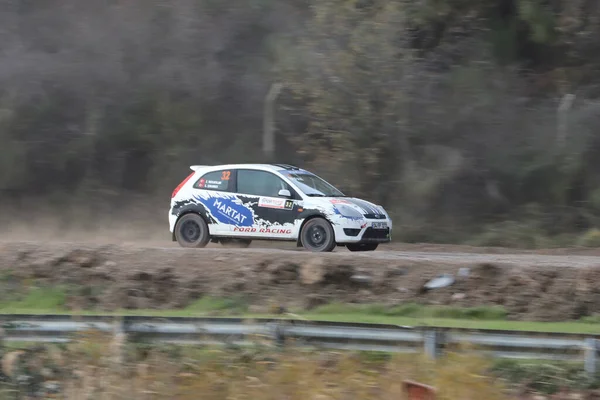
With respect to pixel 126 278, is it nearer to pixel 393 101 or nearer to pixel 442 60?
pixel 393 101

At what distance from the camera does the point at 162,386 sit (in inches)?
336

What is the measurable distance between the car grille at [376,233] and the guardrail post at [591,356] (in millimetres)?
6931

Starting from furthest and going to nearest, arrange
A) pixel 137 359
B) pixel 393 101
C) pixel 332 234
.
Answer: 1. pixel 393 101
2. pixel 332 234
3. pixel 137 359

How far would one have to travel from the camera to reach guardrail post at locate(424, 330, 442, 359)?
8.69 meters

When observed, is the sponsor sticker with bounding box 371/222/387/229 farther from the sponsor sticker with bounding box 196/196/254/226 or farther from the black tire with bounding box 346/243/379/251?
the sponsor sticker with bounding box 196/196/254/226

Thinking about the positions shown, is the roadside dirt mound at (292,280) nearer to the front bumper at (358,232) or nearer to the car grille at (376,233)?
the front bumper at (358,232)

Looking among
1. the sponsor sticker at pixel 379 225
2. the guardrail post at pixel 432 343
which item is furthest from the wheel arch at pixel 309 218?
the guardrail post at pixel 432 343

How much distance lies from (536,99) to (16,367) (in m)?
18.1

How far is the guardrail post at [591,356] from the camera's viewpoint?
870 centimetres

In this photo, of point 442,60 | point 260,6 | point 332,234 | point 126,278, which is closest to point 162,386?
point 126,278

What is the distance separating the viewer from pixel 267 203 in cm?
1584

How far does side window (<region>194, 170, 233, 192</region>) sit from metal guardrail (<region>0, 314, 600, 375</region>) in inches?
266

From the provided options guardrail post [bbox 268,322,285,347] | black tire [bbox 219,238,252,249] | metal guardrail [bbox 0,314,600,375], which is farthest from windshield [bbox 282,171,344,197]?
guardrail post [bbox 268,322,285,347]

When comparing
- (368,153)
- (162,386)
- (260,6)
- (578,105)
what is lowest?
(162,386)
